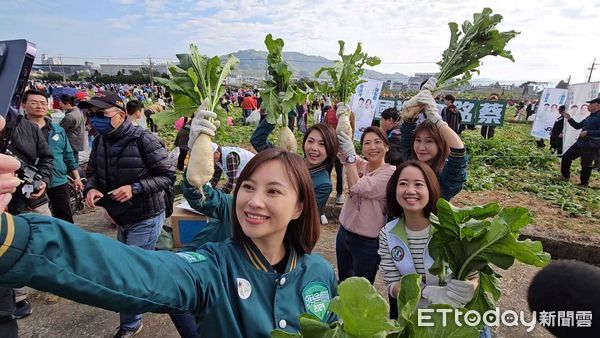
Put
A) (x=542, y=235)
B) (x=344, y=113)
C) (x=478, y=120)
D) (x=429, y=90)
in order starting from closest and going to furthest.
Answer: (x=429, y=90) → (x=344, y=113) → (x=542, y=235) → (x=478, y=120)

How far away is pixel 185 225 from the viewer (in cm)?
→ 427

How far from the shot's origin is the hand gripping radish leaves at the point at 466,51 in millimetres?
2941

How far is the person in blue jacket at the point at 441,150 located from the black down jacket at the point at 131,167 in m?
2.28

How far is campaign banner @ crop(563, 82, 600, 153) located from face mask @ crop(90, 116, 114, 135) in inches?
448

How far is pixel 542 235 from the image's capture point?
17.2ft

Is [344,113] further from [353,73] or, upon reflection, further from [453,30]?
[453,30]

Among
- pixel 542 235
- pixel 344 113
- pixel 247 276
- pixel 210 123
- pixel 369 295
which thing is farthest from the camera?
pixel 542 235

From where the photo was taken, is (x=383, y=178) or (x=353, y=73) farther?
(x=353, y=73)

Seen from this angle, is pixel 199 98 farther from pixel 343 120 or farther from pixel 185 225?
pixel 185 225

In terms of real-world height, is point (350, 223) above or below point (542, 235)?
above

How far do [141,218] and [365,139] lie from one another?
217cm

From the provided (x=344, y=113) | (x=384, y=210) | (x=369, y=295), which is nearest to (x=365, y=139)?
(x=344, y=113)

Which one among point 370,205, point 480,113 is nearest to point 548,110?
point 480,113

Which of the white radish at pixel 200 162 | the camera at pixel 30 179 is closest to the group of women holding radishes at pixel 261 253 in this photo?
the white radish at pixel 200 162
